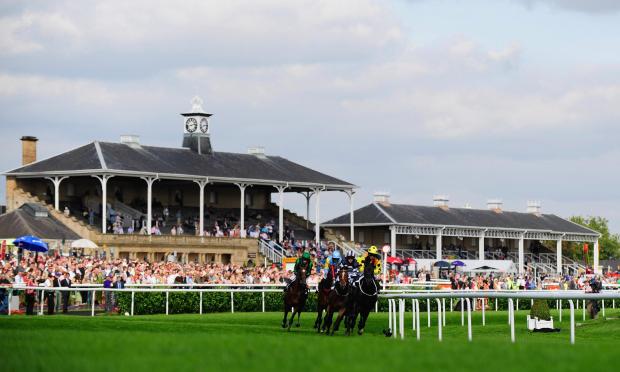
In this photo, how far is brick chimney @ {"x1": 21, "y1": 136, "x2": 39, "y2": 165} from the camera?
167 feet

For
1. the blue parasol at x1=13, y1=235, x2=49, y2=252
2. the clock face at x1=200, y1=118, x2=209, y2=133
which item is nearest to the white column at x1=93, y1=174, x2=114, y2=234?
the clock face at x1=200, y1=118, x2=209, y2=133

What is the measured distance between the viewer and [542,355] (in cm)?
1079

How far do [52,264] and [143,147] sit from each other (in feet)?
64.9

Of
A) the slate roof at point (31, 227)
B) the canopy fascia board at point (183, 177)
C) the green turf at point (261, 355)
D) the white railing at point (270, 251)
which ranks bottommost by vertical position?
the green turf at point (261, 355)

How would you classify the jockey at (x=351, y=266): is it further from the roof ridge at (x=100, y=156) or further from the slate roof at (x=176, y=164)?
the roof ridge at (x=100, y=156)

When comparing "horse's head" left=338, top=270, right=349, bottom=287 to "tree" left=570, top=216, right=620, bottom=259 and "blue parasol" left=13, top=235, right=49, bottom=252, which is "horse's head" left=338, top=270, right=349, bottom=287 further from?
"tree" left=570, top=216, right=620, bottom=259

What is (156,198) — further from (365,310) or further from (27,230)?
(365,310)

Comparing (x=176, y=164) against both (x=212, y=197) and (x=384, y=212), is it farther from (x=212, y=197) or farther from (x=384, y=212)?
(x=384, y=212)

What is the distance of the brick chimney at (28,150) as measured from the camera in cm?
5088

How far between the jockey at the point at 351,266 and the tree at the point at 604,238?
7408 centimetres

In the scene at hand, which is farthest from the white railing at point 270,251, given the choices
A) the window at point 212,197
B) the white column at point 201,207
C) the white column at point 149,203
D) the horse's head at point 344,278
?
the horse's head at point 344,278

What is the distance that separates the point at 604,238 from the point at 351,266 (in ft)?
255

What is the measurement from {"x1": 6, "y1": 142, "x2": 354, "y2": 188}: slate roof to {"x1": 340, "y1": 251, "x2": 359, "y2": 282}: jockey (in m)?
24.6

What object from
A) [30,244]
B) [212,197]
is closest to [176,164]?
[212,197]
